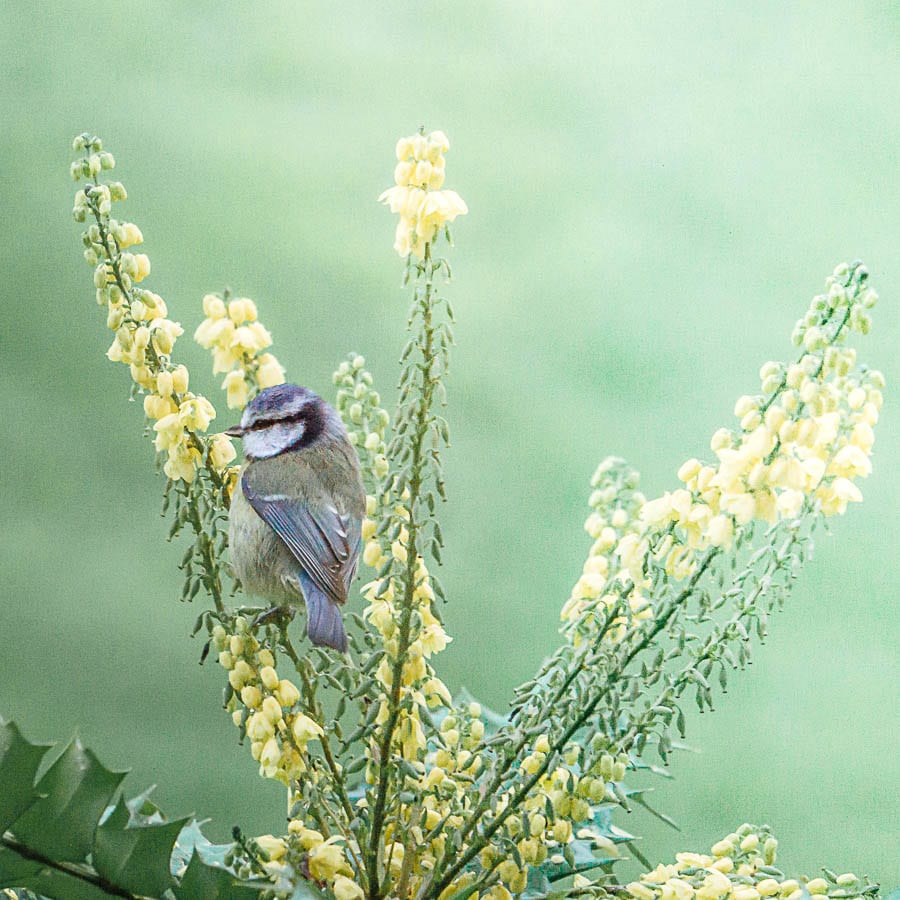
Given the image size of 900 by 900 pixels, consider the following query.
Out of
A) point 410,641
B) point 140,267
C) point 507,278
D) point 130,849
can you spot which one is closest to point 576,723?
point 410,641

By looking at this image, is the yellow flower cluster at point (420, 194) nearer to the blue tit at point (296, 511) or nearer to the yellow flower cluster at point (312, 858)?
the blue tit at point (296, 511)

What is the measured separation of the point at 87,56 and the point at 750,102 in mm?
652

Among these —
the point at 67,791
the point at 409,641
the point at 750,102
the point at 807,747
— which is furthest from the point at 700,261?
the point at 67,791

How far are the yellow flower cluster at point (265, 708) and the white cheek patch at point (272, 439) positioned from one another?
0.17 metres

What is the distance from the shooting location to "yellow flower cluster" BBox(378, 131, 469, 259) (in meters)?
0.54

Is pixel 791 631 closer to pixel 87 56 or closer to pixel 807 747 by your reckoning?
pixel 807 747

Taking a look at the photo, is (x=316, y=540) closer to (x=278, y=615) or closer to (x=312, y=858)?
(x=278, y=615)

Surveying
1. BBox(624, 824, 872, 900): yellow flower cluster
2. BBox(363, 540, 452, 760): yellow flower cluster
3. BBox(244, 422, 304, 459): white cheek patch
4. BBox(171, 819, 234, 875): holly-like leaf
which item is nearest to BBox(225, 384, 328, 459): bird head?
BBox(244, 422, 304, 459): white cheek patch

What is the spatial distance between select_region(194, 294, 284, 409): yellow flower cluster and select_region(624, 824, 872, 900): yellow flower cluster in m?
0.32

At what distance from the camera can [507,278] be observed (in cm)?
116

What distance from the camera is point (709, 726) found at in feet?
3.88

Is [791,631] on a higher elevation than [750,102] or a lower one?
lower

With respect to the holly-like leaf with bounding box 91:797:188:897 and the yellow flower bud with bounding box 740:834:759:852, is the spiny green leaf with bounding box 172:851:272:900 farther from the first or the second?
the yellow flower bud with bounding box 740:834:759:852

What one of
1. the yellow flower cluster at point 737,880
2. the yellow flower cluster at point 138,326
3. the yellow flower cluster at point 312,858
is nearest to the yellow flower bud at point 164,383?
the yellow flower cluster at point 138,326
